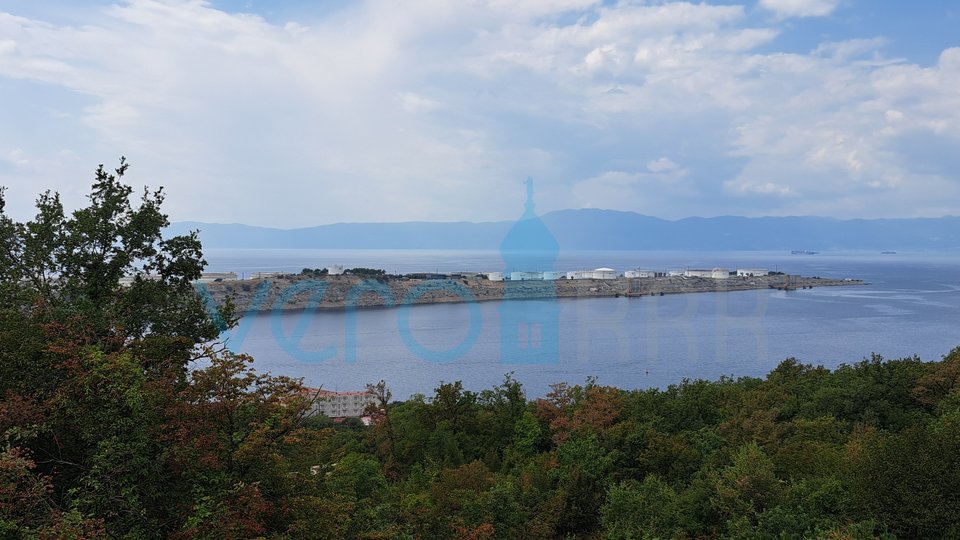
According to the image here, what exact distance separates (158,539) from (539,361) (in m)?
26.2

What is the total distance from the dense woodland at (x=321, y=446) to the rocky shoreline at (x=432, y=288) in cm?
3516

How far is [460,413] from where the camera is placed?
1265 centimetres

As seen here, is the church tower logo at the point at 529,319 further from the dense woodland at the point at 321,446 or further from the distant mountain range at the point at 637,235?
the distant mountain range at the point at 637,235

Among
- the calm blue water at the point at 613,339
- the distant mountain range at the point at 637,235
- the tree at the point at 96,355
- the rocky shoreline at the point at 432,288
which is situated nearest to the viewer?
the tree at the point at 96,355

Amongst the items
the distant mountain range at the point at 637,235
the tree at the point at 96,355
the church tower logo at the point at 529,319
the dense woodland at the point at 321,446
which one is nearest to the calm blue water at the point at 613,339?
the church tower logo at the point at 529,319

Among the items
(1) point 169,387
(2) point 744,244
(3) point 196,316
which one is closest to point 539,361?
(3) point 196,316

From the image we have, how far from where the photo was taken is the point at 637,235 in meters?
188

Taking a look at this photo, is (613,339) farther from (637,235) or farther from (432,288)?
(637,235)

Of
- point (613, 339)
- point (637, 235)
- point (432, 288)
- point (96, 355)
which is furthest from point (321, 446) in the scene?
point (637, 235)

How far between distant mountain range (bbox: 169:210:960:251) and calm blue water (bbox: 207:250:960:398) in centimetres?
12081

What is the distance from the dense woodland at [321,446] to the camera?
3.66 metres

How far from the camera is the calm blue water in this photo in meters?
26.4

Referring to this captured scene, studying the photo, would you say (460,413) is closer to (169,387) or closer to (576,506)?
(576,506)

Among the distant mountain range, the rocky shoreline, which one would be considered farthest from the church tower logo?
the distant mountain range
